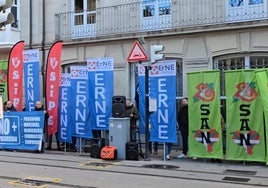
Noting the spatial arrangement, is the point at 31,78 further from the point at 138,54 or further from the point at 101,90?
the point at 138,54

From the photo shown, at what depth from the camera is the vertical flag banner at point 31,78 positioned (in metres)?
16.1

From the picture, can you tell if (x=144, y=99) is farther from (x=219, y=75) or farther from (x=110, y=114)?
Result: (x=219, y=75)

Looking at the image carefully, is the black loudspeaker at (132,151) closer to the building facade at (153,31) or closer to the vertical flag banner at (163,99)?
the vertical flag banner at (163,99)

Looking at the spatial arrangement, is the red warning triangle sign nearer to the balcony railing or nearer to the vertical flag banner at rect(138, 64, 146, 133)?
the vertical flag banner at rect(138, 64, 146, 133)

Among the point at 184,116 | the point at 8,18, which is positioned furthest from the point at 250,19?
the point at 8,18

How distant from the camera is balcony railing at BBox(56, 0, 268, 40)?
51.8ft

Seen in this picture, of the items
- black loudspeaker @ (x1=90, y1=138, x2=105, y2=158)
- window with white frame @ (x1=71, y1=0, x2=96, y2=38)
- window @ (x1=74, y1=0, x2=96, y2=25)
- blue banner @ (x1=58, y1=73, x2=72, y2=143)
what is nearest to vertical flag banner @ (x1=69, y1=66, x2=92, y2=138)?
blue banner @ (x1=58, y1=73, x2=72, y2=143)

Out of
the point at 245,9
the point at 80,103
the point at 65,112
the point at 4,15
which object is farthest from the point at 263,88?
the point at 4,15

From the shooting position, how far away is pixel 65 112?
15438 millimetres

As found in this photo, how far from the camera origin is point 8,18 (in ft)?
23.1

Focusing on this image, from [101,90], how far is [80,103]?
974 mm

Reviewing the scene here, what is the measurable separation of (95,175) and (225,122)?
13.8 feet

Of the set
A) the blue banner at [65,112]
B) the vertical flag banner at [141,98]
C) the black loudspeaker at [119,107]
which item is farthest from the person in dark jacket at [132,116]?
the blue banner at [65,112]

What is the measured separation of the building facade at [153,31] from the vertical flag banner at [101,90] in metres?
1.63
